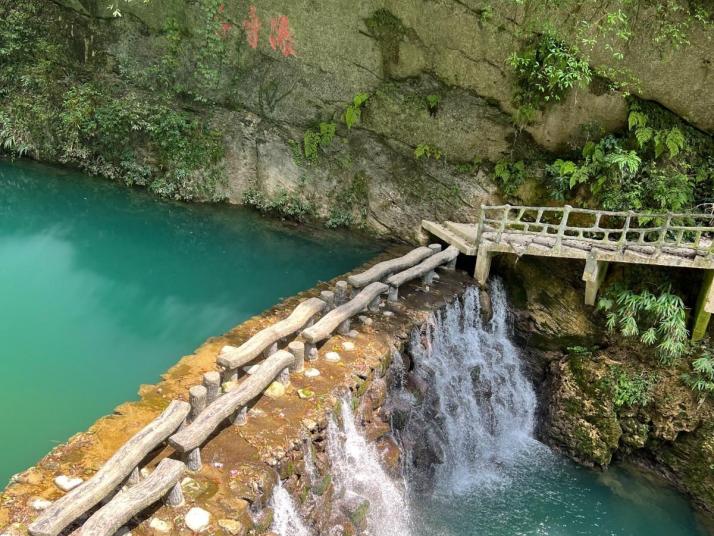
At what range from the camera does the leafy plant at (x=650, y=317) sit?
10.8 meters

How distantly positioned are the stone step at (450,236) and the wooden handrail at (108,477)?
8063mm

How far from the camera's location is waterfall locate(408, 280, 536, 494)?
34.0ft

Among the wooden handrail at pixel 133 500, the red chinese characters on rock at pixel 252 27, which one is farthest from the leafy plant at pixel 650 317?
the red chinese characters on rock at pixel 252 27

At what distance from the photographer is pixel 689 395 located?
10.9 m

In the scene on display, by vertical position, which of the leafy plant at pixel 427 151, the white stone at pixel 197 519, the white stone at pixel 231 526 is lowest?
the white stone at pixel 231 526

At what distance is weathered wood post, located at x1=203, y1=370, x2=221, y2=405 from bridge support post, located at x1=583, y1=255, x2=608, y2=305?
Answer: 7717 mm

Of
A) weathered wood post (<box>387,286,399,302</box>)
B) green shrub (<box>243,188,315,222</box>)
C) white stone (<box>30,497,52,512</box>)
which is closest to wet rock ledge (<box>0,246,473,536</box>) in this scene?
white stone (<box>30,497,52,512</box>)

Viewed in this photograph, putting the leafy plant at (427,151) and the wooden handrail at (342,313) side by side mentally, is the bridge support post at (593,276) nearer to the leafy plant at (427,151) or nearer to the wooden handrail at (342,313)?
the wooden handrail at (342,313)

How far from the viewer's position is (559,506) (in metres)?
10.2

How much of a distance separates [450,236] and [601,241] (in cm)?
368

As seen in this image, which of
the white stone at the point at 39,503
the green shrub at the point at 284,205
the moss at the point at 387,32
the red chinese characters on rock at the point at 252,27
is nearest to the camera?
the white stone at the point at 39,503

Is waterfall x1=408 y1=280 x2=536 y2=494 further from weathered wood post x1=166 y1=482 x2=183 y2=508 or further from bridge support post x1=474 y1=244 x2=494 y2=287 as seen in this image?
weathered wood post x1=166 y1=482 x2=183 y2=508

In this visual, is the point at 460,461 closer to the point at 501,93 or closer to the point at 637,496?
the point at 637,496

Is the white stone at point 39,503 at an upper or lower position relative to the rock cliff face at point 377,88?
lower
